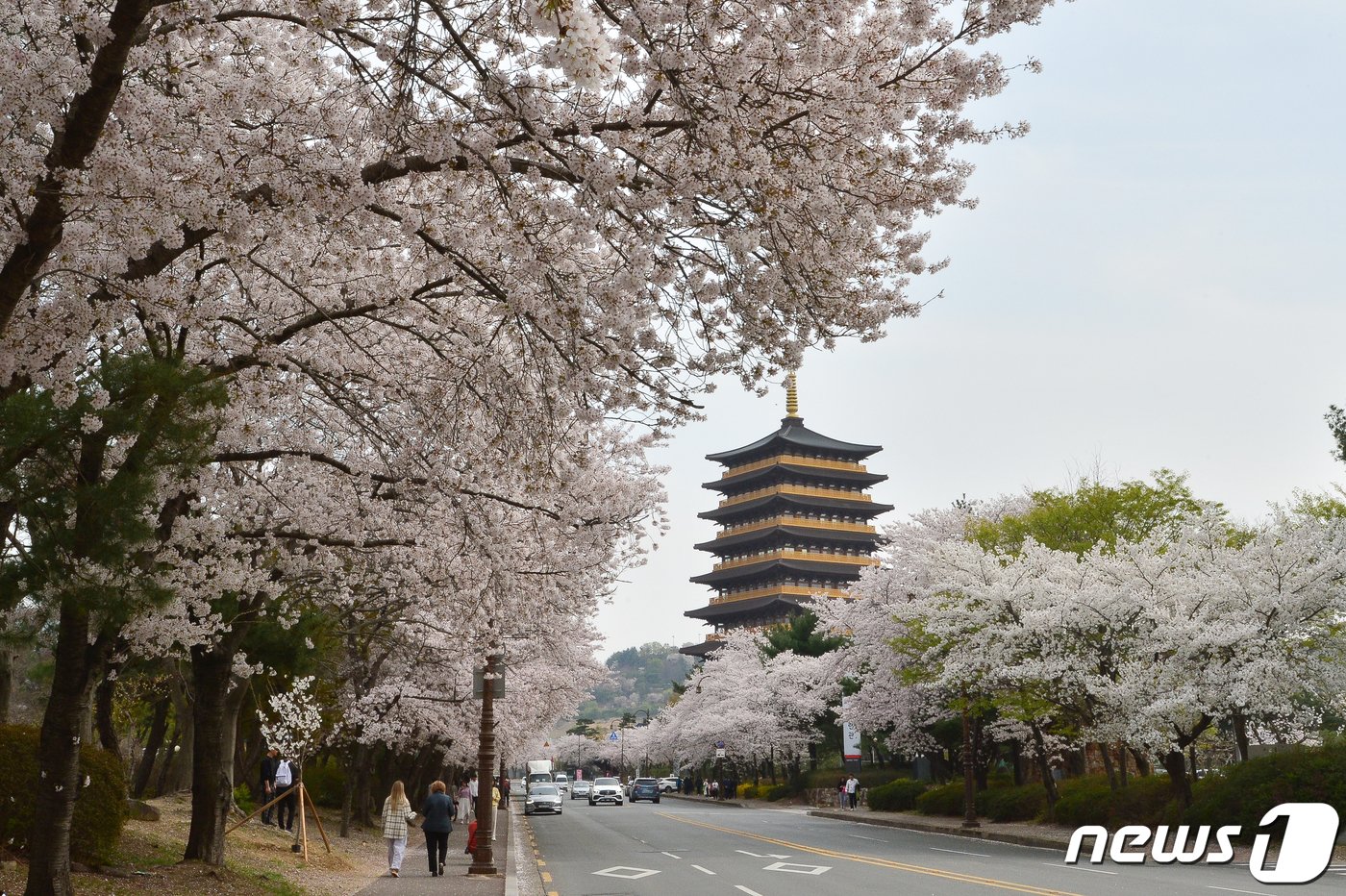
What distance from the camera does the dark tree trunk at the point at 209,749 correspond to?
14.1m

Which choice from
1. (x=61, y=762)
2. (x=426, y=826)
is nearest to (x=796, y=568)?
(x=426, y=826)

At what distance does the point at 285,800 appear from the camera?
26125 mm

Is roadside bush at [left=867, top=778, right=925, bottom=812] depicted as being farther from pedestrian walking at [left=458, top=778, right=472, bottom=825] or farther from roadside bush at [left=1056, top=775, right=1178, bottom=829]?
pedestrian walking at [left=458, top=778, right=472, bottom=825]

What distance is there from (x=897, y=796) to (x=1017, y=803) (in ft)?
35.3

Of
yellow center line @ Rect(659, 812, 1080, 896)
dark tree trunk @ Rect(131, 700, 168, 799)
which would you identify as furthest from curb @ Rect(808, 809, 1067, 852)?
dark tree trunk @ Rect(131, 700, 168, 799)

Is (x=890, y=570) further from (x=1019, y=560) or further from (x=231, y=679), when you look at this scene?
(x=231, y=679)

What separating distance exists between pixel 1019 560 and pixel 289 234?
23476 millimetres

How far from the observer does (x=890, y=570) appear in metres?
39.1

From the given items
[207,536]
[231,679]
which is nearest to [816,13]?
[207,536]

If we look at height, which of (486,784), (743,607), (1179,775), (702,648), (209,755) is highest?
(743,607)

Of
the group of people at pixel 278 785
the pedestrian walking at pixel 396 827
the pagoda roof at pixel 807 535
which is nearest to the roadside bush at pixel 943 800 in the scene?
the group of people at pixel 278 785

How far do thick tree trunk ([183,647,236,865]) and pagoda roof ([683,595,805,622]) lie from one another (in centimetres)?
7230

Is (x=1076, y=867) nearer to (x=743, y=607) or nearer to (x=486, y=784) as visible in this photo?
(x=486, y=784)

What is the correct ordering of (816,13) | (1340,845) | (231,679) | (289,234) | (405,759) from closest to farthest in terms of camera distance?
(816,13)
(289,234)
(231,679)
(1340,845)
(405,759)
